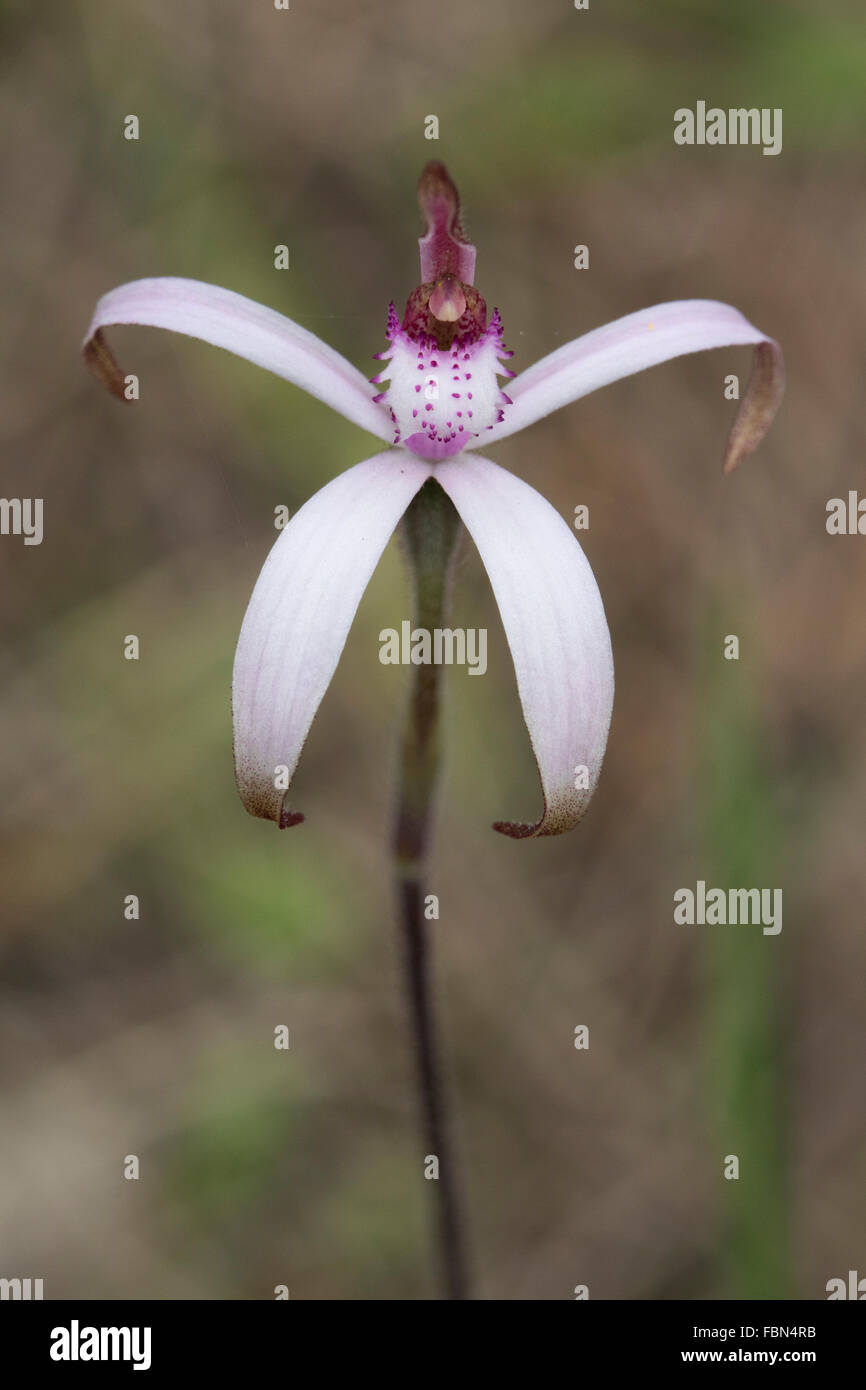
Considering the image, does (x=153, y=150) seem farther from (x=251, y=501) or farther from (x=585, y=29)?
(x=585, y=29)

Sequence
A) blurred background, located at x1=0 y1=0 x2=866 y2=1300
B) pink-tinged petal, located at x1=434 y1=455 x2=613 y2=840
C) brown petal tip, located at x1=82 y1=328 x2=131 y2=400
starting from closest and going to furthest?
pink-tinged petal, located at x1=434 y1=455 x2=613 y2=840
brown petal tip, located at x1=82 y1=328 x2=131 y2=400
blurred background, located at x1=0 y1=0 x2=866 y2=1300

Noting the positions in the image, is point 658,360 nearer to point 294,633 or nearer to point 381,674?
point 294,633

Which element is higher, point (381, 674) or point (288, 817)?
point (381, 674)

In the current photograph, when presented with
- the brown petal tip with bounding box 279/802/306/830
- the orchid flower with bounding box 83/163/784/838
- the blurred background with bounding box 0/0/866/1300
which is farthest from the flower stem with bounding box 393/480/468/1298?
the blurred background with bounding box 0/0/866/1300

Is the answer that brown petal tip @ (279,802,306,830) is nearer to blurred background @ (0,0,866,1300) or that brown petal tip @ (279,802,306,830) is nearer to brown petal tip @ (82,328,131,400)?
brown petal tip @ (82,328,131,400)

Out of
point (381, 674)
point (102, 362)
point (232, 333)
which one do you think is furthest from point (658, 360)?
point (381, 674)

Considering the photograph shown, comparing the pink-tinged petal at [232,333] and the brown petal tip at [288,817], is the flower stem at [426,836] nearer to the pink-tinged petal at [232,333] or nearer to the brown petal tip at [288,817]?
the pink-tinged petal at [232,333]
